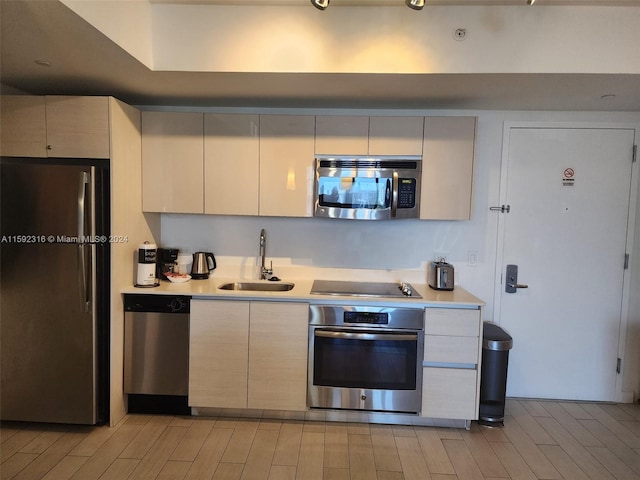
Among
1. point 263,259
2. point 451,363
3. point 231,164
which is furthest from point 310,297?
point 231,164

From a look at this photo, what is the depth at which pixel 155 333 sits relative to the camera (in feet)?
8.95

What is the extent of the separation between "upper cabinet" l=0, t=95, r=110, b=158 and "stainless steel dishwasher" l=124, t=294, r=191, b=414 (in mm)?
1041

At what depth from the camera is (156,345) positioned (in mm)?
2734

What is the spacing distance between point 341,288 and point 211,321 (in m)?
0.96

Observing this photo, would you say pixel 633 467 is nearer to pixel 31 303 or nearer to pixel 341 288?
pixel 341 288

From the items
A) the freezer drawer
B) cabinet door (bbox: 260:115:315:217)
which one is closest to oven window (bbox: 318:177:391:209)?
cabinet door (bbox: 260:115:315:217)

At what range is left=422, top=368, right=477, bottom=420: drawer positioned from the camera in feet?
8.57

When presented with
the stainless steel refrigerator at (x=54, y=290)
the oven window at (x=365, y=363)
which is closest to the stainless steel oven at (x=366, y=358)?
the oven window at (x=365, y=363)

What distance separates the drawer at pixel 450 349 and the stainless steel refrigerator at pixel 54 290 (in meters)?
2.16

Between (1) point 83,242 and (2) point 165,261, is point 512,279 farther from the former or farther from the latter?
(1) point 83,242

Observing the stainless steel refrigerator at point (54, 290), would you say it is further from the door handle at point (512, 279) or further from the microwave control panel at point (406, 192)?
the door handle at point (512, 279)

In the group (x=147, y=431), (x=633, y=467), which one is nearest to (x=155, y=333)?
(x=147, y=431)

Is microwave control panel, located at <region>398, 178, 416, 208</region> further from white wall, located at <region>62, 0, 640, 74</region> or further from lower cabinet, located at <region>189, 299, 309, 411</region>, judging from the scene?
lower cabinet, located at <region>189, 299, 309, 411</region>

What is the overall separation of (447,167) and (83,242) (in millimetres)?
2501
